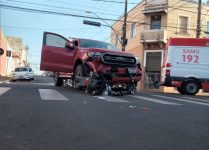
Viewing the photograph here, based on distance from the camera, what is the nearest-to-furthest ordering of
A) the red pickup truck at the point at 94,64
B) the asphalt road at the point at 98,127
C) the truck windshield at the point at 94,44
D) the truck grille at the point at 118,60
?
1. the asphalt road at the point at 98,127
2. the red pickup truck at the point at 94,64
3. the truck grille at the point at 118,60
4. the truck windshield at the point at 94,44

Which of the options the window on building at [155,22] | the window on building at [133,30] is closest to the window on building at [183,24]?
the window on building at [155,22]

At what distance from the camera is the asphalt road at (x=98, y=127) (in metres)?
5.56

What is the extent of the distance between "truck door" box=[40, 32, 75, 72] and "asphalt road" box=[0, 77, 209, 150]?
20.7 ft

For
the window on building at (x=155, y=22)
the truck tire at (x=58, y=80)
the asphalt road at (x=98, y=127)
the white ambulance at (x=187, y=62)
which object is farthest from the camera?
the window on building at (x=155, y=22)

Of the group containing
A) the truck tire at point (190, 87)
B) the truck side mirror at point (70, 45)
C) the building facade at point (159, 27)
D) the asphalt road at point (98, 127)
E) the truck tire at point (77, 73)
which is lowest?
the asphalt road at point (98, 127)

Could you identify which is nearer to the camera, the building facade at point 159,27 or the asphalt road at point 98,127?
the asphalt road at point 98,127

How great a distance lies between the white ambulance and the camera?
19016 millimetres

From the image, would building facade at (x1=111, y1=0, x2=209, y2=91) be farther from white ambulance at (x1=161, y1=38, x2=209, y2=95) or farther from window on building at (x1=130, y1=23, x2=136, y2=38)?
white ambulance at (x1=161, y1=38, x2=209, y2=95)

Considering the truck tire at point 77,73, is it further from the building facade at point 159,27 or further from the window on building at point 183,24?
the window on building at point 183,24

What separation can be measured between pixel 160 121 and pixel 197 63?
1190 cm

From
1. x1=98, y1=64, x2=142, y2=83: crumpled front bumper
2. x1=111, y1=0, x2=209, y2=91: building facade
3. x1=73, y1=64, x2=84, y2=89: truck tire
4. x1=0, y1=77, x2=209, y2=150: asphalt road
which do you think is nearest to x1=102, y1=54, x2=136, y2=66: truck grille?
x1=98, y1=64, x2=142, y2=83: crumpled front bumper

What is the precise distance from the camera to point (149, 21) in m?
37.3

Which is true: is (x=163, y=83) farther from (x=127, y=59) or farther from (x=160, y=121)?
(x=160, y=121)

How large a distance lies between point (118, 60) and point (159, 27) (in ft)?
78.6
